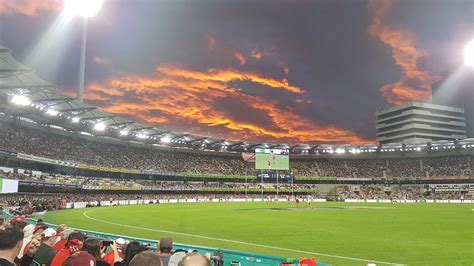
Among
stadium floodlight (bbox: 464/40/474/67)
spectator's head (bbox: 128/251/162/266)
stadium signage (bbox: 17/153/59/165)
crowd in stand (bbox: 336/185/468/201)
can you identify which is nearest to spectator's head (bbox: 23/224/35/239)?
→ spectator's head (bbox: 128/251/162/266)

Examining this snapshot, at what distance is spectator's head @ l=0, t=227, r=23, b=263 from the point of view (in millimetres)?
4097

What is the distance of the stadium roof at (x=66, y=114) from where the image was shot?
45431 millimetres

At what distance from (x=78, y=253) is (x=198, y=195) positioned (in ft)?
312

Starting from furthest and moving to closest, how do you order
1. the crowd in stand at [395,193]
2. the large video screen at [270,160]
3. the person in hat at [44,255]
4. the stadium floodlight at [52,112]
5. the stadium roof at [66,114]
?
the crowd in stand at [395,193] < the large video screen at [270,160] < the stadium floodlight at [52,112] < the stadium roof at [66,114] < the person in hat at [44,255]

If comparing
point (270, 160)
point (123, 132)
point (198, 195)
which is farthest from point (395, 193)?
point (123, 132)

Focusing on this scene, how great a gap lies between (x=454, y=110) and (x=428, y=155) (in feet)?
293

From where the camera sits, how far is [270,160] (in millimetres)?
88812

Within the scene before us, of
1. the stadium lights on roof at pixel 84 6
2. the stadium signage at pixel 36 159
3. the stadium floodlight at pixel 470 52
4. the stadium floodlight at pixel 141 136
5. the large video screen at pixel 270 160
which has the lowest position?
the stadium signage at pixel 36 159

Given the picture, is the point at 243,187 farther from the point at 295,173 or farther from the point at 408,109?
the point at 408,109

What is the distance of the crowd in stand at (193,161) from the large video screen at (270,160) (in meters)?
23.4

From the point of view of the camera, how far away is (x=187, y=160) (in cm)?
11025

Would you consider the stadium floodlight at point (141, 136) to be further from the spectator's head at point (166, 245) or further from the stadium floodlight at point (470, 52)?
the spectator's head at point (166, 245)

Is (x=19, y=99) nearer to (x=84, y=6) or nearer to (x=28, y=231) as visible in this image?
(x=84, y=6)

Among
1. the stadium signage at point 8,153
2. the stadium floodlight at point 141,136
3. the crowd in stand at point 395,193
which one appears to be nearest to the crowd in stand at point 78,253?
the stadium signage at point 8,153
